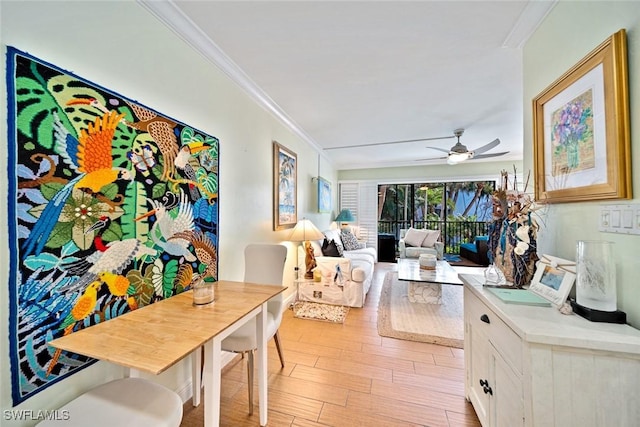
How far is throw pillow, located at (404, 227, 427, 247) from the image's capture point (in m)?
5.43

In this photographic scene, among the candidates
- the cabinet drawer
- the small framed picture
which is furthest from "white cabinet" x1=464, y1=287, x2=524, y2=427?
the small framed picture

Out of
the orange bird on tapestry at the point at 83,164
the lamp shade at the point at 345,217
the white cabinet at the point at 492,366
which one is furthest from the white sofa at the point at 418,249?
the orange bird on tapestry at the point at 83,164

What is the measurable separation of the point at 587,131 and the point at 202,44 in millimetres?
2319

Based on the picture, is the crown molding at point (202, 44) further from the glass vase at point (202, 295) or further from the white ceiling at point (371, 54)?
the glass vase at point (202, 295)

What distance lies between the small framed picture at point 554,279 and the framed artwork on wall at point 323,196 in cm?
349

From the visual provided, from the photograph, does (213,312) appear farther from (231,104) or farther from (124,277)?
(231,104)

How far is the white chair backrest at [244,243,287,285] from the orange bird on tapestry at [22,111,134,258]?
3.33ft

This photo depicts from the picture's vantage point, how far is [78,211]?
1.04 m

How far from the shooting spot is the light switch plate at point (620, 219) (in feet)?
2.90

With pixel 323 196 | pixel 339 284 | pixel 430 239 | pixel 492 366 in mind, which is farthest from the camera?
pixel 430 239

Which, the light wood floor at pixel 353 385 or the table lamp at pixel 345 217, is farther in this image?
the table lamp at pixel 345 217

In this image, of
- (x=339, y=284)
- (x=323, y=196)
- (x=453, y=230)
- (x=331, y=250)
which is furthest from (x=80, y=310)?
(x=453, y=230)

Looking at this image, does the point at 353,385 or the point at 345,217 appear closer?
the point at 353,385

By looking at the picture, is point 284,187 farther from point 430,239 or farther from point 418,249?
point 430,239
